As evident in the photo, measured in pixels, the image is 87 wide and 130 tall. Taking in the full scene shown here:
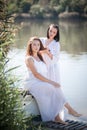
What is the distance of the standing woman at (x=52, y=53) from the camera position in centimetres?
473

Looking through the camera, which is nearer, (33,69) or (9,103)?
(9,103)

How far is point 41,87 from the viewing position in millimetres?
4457

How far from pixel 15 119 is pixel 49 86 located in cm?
166

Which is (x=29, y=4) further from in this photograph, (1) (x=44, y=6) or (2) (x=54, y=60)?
(2) (x=54, y=60)

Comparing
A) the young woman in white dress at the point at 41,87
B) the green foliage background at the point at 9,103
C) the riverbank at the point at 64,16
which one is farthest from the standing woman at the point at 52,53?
Answer: the riverbank at the point at 64,16

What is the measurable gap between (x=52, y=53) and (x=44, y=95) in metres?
0.57

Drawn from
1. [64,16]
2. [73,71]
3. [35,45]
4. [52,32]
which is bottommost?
[73,71]

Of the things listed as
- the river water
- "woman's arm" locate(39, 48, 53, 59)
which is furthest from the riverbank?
"woman's arm" locate(39, 48, 53, 59)

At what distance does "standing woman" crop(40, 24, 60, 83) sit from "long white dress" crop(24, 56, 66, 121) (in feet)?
0.51

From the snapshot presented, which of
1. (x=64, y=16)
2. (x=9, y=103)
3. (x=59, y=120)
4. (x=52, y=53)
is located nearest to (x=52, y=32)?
(x=52, y=53)

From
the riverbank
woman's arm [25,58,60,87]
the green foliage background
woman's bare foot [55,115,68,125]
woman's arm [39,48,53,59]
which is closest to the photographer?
the green foliage background

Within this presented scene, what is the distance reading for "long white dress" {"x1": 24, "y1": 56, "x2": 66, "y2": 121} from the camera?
445cm

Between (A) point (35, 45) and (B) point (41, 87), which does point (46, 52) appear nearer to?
(A) point (35, 45)

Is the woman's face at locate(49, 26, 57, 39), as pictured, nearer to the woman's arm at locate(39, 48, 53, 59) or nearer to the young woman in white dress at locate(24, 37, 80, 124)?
the woman's arm at locate(39, 48, 53, 59)
